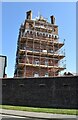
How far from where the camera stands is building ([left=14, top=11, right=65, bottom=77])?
164 ft

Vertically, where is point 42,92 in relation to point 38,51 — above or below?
below

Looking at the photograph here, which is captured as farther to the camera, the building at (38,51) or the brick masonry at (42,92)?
the building at (38,51)

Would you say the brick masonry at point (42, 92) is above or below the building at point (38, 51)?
below

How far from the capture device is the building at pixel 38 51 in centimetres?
4988

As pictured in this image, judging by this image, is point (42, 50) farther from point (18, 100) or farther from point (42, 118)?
point (42, 118)

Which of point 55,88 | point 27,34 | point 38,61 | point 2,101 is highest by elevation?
point 27,34

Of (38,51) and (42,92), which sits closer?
(42,92)

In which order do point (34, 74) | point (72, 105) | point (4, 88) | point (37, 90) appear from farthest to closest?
point (34, 74), point (4, 88), point (37, 90), point (72, 105)

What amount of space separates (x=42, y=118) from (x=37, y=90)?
10.7 metres

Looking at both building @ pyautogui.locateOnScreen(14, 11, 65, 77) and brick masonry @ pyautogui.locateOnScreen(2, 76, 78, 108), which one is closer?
brick masonry @ pyautogui.locateOnScreen(2, 76, 78, 108)

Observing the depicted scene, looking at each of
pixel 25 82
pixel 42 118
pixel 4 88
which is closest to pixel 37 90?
pixel 25 82

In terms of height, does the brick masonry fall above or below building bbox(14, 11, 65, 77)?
below

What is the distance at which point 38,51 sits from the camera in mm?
51438

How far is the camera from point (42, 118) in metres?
16.1
